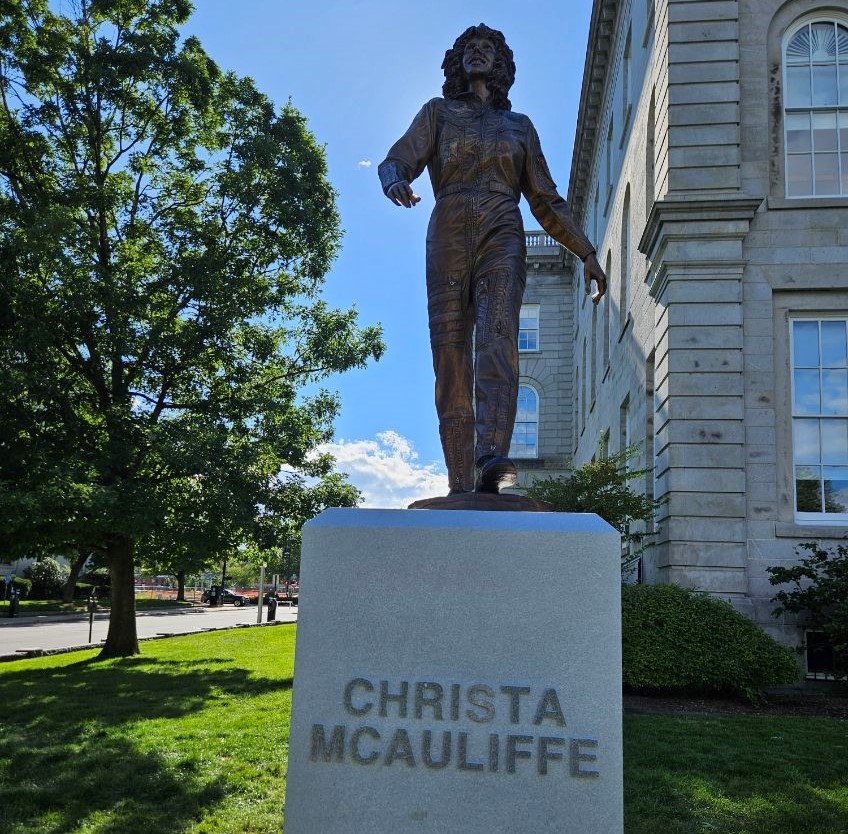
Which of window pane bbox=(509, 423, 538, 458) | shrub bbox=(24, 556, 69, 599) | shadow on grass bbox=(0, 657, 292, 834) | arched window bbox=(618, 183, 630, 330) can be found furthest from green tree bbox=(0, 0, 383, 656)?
shrub bbox=(24, 556, 69, 599)

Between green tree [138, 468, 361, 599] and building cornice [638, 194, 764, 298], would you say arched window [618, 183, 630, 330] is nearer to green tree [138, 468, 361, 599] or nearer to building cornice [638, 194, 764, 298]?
building cornice [638, 194, 764, 298]

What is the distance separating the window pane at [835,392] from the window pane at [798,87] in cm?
445

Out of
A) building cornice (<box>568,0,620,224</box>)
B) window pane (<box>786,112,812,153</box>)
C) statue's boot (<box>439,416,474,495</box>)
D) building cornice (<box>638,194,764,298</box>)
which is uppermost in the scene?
building cornice (<box>568,0,620,224</box>)

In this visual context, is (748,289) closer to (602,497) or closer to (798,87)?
(798,87)

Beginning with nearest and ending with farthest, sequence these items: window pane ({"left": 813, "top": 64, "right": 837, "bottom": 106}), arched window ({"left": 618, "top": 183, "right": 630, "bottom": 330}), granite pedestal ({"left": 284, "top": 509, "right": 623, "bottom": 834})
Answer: granite pedestal ({"left": 284, "top": 509, "right": 623, "bottom": 834})
window pane ({"left": 813, "top": 64, "right": 837, "bottom": 106})
arched window ({"left": 618, "top": 183, "right": 630, "bottom": 330})

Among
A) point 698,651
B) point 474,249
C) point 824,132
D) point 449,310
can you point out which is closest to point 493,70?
point 474,249

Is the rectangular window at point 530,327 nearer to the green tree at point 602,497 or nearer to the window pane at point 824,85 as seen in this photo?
the window pane at point 824,85

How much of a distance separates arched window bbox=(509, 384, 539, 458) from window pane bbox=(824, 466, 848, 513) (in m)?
28.2

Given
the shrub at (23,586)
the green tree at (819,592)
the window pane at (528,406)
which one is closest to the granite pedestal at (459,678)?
the green tree at (819,592)

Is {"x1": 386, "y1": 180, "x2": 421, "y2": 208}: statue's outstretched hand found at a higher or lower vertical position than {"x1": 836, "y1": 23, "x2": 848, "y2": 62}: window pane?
lower

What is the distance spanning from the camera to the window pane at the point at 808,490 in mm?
13227

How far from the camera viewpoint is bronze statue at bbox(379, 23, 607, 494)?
4992 mm

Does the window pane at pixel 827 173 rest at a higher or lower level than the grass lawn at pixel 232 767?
higher

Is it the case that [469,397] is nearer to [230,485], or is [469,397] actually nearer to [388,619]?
[388,619]
